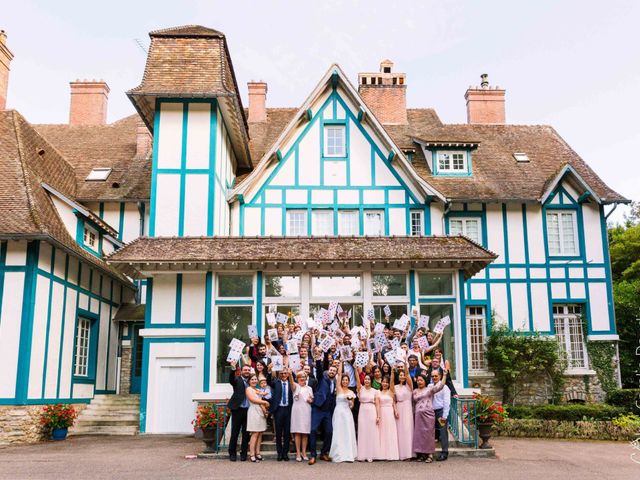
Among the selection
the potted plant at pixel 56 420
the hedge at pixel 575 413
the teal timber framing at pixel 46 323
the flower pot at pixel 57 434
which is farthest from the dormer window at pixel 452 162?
the flower pot at pixel 57 434

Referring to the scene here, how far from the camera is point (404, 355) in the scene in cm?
1200

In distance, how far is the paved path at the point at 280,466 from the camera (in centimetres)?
969

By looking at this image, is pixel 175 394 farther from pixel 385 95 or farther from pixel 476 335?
pixel 385 95

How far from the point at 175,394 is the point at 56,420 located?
2756 millimetres

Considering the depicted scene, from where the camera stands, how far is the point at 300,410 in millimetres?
10891

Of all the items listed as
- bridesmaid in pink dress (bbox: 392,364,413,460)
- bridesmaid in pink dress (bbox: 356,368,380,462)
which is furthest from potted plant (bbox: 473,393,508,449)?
bridesmaid in pink dress (bbox: 356,368,380,462)

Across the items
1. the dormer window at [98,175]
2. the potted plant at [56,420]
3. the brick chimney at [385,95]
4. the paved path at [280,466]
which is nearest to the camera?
the paved path at [280,466]

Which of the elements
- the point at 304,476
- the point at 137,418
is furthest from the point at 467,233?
the point at 304,476

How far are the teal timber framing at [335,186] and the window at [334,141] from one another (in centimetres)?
12

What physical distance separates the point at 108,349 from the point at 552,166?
631 inches

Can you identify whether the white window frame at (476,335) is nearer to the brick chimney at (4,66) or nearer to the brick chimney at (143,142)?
the brick chimney at (143,142)

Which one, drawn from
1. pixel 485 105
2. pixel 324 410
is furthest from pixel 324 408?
pixel 485 105

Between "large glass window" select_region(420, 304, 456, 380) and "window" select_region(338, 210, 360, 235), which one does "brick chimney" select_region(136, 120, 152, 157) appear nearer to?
"window" select_region(338, 210, 360, 235)

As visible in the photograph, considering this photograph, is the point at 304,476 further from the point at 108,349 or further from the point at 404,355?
the point at 108,349
